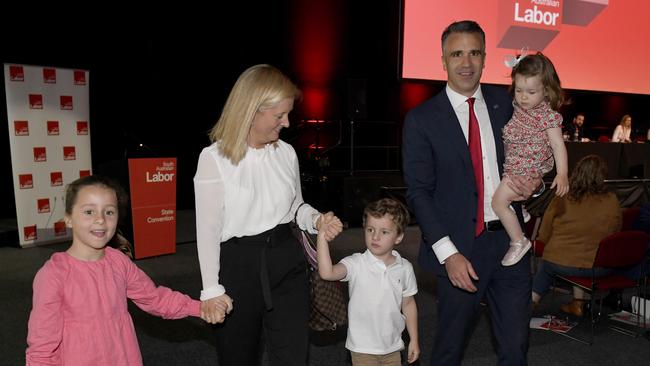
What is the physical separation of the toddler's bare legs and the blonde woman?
2.38 ft

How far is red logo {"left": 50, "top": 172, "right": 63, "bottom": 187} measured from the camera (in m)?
7.02

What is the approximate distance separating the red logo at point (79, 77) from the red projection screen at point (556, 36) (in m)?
4.71

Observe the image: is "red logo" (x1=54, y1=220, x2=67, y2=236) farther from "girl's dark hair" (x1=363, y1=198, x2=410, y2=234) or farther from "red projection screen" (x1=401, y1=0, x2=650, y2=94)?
"girl's dark hair" (x1=363, y1=198, x2=410, y2=234)

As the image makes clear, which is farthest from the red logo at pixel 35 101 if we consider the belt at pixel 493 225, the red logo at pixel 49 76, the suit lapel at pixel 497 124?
the belt at pixel 493 225

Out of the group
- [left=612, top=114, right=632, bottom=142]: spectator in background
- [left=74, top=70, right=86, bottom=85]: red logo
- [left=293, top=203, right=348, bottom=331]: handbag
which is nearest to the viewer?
[left=293, top=203, right=348, bottom=331]: handbag

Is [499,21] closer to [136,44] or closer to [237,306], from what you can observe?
[136,44]

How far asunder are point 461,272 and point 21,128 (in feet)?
20.9

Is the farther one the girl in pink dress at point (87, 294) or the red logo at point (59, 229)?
the red logo at point (59, 229)

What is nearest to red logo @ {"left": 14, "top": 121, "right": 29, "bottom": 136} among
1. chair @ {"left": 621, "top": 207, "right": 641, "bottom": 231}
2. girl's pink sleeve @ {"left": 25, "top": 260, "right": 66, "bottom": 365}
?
girl's pink sleeve @ {"left": 25, "top": 260, "right": 66, "bottom": 365}

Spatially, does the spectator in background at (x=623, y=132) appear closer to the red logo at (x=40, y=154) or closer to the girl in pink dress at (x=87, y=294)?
the red logo at (x=40, y=154)

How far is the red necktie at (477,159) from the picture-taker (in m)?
2.28

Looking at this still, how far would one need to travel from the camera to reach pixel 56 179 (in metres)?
7.06

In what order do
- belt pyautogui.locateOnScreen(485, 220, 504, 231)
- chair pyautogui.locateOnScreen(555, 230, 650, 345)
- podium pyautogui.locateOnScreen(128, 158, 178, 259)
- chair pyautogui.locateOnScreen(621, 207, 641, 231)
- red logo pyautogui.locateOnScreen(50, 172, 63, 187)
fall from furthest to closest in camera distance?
red logo pyautogui.locateOnScreen(50, 172, 63, 187) → podium pyautogui.locateOnScreen(128, 158, 178, 259) → chair pyautogui.locateOnScreen(621, 207, 641, 231) → chair pyautogui.locateOnScreen(555, 230, 650, 345) → belt pyautogui.locateOnScreen(485, 220, 504, 231)

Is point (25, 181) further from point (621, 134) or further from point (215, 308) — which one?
point (621, 134)
